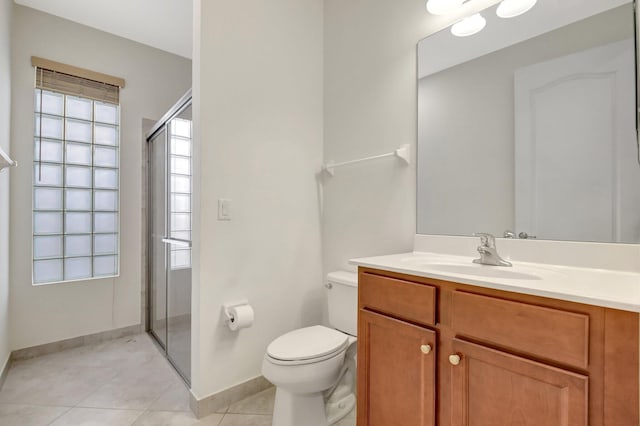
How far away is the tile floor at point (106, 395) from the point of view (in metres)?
1.61

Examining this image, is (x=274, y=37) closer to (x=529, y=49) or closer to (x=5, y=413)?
(x=529, y=49)

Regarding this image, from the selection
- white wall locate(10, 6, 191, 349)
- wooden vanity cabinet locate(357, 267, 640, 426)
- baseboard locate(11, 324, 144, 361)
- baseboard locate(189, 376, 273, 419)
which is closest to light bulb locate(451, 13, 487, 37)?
wooden vanity cabinet locate(357, 267, 640, 426)

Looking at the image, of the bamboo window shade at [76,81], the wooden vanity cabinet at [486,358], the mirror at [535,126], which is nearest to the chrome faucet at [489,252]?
the mirror at [535,126]

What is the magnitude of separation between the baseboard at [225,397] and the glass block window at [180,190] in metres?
0.75

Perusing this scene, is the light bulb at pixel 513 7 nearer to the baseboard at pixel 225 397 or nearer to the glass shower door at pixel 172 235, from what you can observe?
the glass shower door at pixel 172 235

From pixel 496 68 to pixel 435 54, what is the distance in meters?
0.32

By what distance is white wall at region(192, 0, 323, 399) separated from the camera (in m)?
1.65

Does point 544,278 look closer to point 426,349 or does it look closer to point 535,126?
point 426,349

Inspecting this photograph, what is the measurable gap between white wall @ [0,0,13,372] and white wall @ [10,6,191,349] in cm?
12

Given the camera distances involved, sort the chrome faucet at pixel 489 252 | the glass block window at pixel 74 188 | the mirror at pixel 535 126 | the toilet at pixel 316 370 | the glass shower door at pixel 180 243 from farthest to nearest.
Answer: the glass block window at pixel 74 188 < the glass shower door at pixel 180 243 < the toilet at pixel 316 370 < the chrome faucet at pixel 489 252 < the mirror at pixel 535 126

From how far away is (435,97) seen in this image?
1.57 meters

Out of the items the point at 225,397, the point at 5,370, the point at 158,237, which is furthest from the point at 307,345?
the point at 5,370

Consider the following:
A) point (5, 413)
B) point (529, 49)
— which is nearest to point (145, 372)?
point (5, 413)

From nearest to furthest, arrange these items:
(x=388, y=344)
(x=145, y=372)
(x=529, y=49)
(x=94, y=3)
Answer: (x=388, y=344) < (x=529, y=49) < (x=145, y=372) < (x=94, y=3)
